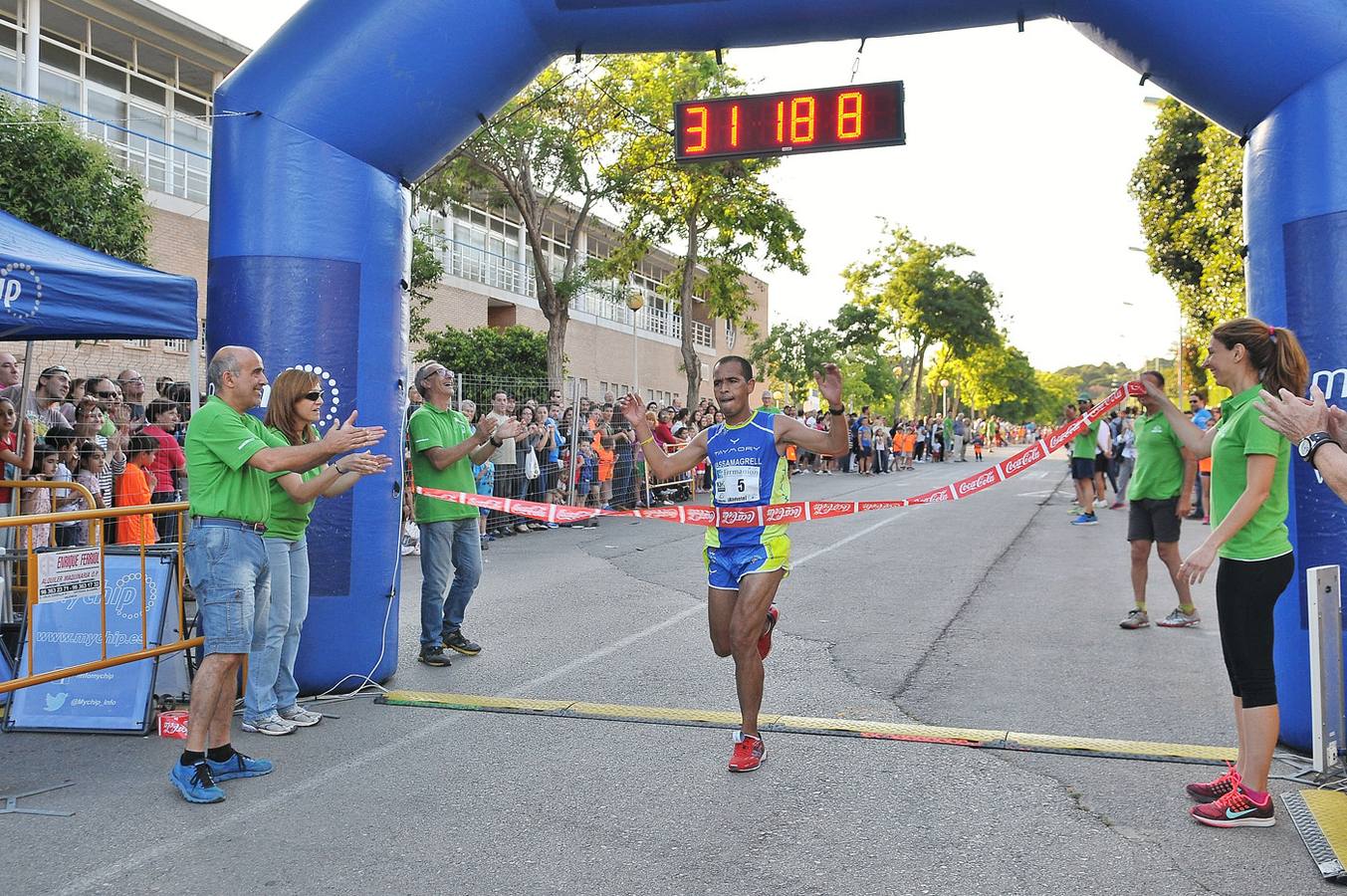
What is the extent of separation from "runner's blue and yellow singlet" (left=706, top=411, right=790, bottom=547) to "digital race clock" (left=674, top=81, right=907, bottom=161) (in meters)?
2.18

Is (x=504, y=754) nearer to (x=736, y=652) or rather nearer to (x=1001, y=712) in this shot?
(x=736, y=652)

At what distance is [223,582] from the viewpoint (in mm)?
4695

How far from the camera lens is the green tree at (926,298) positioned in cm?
5384

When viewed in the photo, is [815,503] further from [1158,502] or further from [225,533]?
[1158,502]

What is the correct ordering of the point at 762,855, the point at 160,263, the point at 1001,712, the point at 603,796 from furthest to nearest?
the point at 160,263 → the point at 1001,712 → the point at 603,796 → the point at 762,855

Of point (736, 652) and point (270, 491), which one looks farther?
point (270, 491)

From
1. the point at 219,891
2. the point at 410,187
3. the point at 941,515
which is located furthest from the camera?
the point at 941,515

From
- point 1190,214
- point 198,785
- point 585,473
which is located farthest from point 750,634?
point 1190,214

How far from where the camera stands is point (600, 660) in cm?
719

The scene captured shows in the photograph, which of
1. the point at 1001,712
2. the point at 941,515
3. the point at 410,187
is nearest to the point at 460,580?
the point at 410,187

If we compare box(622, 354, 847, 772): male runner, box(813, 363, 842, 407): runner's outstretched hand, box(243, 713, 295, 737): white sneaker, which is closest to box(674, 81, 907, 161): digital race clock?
box(622, 354, 847, 772): male runner

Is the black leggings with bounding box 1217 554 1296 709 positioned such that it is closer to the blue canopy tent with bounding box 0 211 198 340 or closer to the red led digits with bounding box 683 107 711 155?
the red led digits with bounding box 683 107 711 155

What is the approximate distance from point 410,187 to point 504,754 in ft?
12.3

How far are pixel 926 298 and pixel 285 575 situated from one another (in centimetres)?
5142
